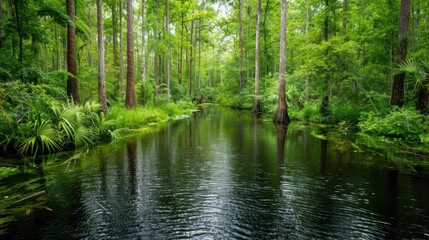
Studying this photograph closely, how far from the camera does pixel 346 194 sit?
4723 millimetres

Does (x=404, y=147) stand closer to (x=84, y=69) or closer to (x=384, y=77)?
(x=384, y=77)

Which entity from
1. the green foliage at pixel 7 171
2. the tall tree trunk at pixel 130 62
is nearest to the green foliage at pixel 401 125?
the green foliage at pixel 7 171

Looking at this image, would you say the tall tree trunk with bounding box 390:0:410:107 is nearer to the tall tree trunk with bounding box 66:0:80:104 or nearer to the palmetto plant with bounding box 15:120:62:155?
the palmetto plant with bounding box 15:120:62:155

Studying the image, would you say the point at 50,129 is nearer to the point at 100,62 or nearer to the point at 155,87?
the point at 100,62

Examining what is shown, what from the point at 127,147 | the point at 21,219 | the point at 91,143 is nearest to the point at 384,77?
the point at 127,147

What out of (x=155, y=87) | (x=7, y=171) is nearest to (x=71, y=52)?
(x=7, y=171)

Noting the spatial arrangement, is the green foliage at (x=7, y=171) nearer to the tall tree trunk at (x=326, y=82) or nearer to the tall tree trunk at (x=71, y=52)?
the tall tree trunk at (x=71, y=52)

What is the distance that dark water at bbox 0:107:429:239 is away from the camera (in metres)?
3.47

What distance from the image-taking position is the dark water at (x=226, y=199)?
3.47m

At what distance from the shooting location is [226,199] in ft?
14.9

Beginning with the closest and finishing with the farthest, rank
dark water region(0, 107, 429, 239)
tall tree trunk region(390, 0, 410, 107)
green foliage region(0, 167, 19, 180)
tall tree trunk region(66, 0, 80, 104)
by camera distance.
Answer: dark water region(0, 107, 429, 239), green foliage region(0, 167, 19, 180), tall tree trunk region(66, 0, 80, 104), tall tree trunk region(390, 0, 410, 107)

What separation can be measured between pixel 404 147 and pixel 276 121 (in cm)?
840

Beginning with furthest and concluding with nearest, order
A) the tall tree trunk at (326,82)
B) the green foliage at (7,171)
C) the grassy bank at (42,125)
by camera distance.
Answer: the tall tree trunk at (326,82) → the grassy bank at (42,125) → the green foliage at (7,171)

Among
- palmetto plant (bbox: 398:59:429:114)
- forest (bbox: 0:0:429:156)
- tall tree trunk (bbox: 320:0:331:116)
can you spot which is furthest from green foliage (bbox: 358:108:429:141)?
tall tree trunk (bbox: 320:0:331:116)
